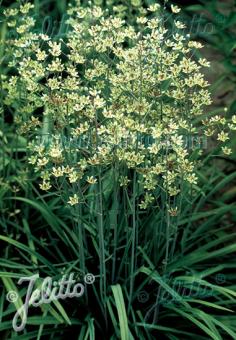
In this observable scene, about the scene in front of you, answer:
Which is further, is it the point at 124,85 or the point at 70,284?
the point at 70,284

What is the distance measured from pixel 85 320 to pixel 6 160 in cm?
119

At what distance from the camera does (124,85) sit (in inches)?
108

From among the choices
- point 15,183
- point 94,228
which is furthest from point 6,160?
point 94,228

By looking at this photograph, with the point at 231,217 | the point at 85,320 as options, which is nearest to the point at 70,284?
the point at 85,320

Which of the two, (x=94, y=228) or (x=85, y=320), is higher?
(x=94, y=228)

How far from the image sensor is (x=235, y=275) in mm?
3453

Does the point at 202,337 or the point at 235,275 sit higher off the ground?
the point at 235,275

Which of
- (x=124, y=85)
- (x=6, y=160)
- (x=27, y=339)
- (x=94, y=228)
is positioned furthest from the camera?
(x=6, y=160)

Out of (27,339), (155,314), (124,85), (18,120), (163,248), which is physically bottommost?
(27,339)

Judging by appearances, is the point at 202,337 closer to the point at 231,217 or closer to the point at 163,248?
the point at 163,248

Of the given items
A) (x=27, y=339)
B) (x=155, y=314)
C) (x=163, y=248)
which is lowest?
(x=27, y=339)

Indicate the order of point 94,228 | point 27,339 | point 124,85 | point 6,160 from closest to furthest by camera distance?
point 124,85
point 27,339
point 94,228
point 6,160

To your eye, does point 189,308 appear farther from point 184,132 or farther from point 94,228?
point 184,132

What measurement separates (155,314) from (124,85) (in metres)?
1.08
